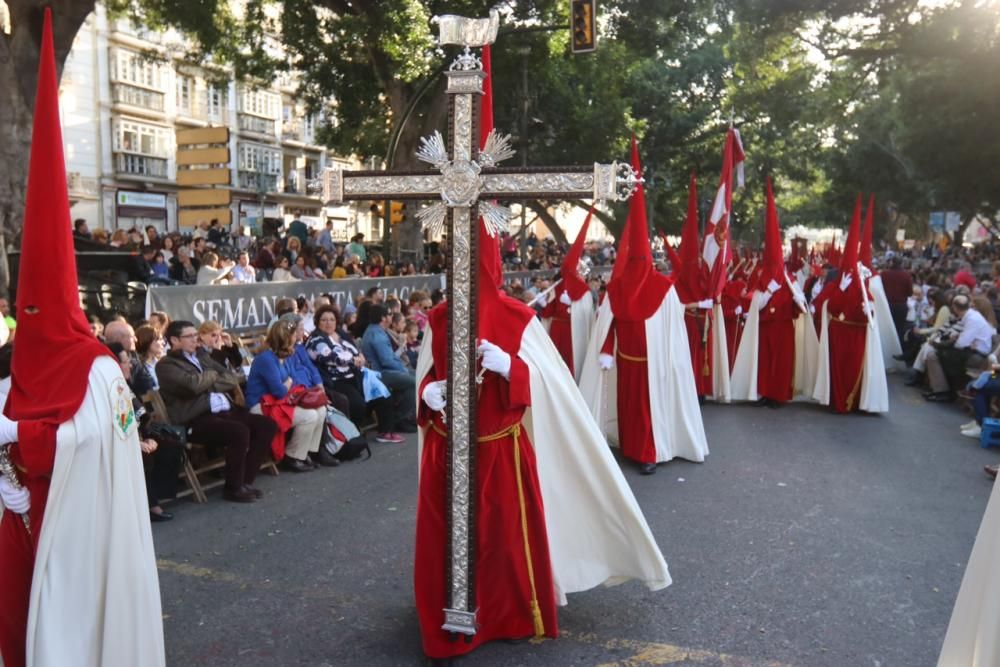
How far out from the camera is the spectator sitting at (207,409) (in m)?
6.62

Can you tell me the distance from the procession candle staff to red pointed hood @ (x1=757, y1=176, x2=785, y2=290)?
261 inches

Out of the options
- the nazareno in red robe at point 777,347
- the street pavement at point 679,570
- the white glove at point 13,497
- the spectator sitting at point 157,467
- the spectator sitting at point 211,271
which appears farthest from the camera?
the spectator sitting at point 211,271

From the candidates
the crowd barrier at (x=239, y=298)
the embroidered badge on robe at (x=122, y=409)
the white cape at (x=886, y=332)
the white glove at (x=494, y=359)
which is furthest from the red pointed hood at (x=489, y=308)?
the white cape at (x=886, y=332)

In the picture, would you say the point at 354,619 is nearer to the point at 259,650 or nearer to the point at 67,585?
the point at 259,650

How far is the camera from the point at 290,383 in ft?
25.0

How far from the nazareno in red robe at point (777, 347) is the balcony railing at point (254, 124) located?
40.8 meters

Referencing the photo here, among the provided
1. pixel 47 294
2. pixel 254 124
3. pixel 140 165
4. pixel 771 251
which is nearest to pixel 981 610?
pixel 47 294

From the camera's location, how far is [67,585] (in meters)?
3.23

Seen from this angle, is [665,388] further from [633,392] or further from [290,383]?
[290,383]

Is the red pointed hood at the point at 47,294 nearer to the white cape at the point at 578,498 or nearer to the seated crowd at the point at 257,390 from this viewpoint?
the white cape at the point at 578,498

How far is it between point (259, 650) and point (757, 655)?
2.40 meters

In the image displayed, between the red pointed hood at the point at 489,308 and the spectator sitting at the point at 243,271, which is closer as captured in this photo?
the red pointed hood at the point at 489,308

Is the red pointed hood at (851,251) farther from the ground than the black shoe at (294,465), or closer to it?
farther from the ground

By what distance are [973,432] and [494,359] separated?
7687 millimetres
